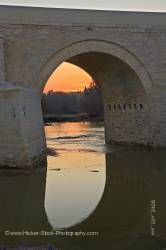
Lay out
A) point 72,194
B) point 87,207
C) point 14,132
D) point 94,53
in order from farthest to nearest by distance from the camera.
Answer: point 94,53, point 14,132, point 72,194, point 87,207

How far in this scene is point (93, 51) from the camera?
15.0 meters

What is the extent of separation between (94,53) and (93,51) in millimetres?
1022

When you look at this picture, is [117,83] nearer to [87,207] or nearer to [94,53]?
[94,53]

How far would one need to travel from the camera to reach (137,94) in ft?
54.4

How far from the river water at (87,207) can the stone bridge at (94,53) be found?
185 cm

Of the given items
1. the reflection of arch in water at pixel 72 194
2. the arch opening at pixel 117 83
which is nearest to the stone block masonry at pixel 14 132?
the reflection of arch in water at pixel 72 194

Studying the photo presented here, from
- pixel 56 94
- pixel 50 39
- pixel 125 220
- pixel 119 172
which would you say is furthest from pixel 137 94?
pixel 56 94

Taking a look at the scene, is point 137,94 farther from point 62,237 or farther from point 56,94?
point 56,94

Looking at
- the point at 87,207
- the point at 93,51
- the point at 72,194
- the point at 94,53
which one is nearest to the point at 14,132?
the point at 72,194

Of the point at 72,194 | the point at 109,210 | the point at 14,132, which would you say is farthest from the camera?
the point at 14,132

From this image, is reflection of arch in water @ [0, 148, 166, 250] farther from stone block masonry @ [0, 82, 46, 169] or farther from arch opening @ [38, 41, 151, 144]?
arch opening @ [38, 41, 151, 144]

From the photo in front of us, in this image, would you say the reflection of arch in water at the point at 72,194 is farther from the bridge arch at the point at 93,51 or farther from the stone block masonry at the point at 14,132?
the bridge arch at the point at 93,51

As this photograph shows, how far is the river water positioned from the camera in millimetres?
5496

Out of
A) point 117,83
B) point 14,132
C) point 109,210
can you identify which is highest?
point 117,83
